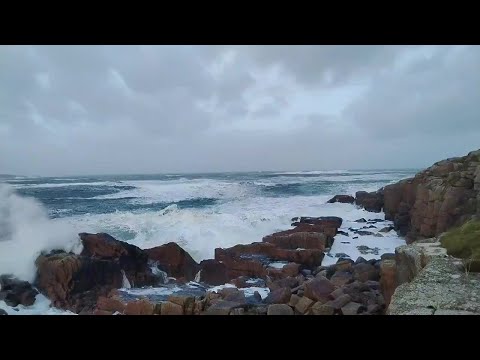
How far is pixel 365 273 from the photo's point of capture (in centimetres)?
960

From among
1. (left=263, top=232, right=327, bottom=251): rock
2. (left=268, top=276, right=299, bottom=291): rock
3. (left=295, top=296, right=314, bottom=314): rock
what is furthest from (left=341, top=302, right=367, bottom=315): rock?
(left=263, top=232, right=327, bottom=251): rock

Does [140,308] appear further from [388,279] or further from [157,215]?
[157,215]

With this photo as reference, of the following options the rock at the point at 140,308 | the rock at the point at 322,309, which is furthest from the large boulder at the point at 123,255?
the rock at the point at 322,309

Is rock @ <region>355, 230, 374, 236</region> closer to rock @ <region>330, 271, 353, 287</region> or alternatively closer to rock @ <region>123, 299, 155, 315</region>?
rock @ <region>330, 271, 353, 287</region>

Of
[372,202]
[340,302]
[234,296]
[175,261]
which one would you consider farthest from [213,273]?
[372,202]

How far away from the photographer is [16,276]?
9961 mm

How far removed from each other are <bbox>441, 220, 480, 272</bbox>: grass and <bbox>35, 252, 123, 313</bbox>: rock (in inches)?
317

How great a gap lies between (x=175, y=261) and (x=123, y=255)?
165cm

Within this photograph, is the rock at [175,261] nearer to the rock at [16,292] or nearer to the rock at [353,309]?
the rock at [16,292]

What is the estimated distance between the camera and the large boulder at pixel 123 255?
11227mm

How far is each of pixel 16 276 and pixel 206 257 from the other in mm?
5883
